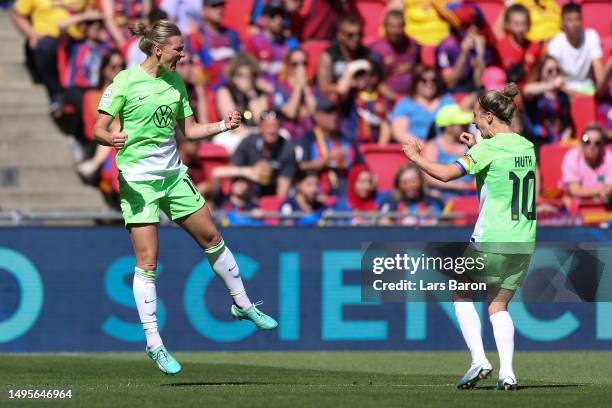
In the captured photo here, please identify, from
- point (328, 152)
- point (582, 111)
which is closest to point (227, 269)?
point (328, 152)

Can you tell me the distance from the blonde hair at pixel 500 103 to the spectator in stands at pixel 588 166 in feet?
19.8

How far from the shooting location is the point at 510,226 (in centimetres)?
780

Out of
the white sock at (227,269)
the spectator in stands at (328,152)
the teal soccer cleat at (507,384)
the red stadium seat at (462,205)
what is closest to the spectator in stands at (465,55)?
the spectator in stands at (328,152)

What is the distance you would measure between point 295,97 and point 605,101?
384cm

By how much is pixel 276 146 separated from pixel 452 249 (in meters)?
2.53

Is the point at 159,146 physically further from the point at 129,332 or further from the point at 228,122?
the point at 129,332

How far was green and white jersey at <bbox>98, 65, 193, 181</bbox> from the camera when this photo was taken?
8.58 m

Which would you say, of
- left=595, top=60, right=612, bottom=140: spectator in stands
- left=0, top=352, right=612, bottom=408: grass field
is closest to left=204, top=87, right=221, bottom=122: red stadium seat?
left=0, top=352, right=612, bottom=408: grass field

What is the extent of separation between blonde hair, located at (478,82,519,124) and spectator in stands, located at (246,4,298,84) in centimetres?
810

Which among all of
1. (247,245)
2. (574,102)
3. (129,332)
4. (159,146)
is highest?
(159,146)

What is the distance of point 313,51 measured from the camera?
16.1 meters

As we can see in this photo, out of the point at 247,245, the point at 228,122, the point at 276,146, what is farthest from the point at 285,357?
the point at 228,122

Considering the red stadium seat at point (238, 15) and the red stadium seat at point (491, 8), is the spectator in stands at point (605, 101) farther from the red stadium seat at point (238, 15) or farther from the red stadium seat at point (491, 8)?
the red stadium seat at point (238, 15)

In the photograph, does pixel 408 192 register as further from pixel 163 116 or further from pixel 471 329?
pixel 471 329
